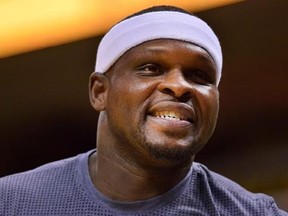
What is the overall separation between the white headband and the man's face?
1cm

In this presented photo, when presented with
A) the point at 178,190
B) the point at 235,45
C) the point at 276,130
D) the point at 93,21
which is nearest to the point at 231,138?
the point at 276,130

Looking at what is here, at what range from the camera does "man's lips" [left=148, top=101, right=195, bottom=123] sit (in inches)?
39.1

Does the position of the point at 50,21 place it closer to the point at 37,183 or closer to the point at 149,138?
the point at 37,183

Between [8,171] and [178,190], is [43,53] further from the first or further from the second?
[178,190]

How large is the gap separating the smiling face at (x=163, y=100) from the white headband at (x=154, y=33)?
0.01 m

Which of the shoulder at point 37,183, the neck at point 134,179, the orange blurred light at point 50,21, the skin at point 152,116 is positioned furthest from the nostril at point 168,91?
the orange blurred light at point 50,21

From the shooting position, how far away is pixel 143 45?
1.05m

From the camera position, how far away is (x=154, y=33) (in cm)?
105

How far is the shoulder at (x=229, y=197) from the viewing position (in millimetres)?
1087

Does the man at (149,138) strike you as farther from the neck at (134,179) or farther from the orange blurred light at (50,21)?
the orange blurred light at (50,21)

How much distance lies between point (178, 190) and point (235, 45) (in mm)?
960

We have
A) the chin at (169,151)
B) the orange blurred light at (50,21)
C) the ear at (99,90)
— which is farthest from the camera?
the orange blurred light at (50,21)

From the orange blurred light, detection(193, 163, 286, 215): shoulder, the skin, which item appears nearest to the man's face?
the skin

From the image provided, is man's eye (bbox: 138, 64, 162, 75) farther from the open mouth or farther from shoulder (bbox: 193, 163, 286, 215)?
shoulder (bbox: 193, 163, 286, 215)
